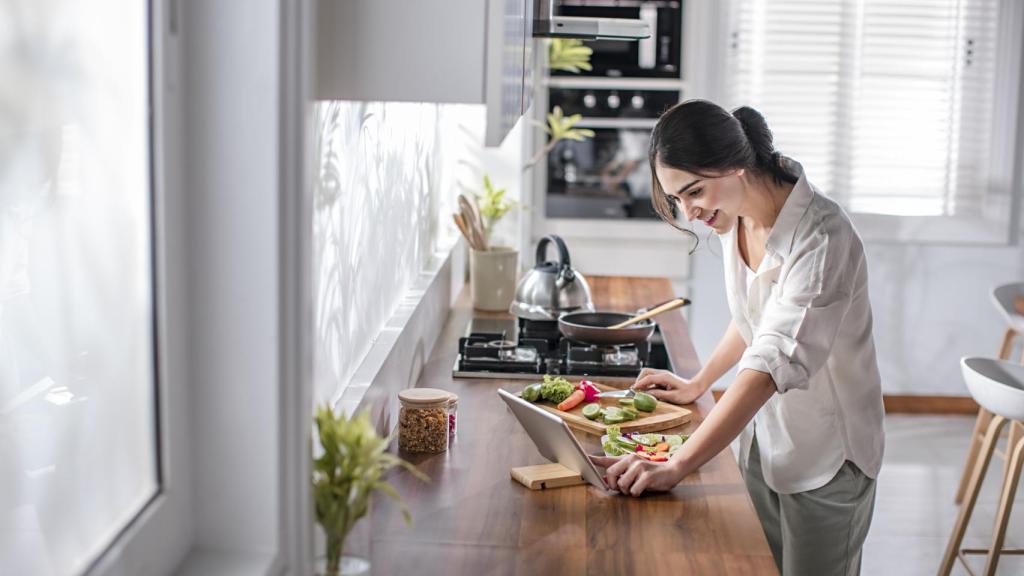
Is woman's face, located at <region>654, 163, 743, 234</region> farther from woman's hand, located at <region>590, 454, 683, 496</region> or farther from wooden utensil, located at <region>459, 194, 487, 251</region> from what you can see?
wooden utensil, located at <region>459, 194, 487, 251</region>

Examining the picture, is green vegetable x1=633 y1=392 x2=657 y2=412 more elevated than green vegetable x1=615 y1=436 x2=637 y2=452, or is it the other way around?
green vegetable x1=633 y1=392 x2=657 y2=412

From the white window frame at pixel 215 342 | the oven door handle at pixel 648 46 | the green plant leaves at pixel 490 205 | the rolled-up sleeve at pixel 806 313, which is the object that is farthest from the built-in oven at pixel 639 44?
the white window frame at pixel 215 342

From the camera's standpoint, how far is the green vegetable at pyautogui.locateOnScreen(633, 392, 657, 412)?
7.32 ft

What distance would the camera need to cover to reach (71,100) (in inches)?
36.7

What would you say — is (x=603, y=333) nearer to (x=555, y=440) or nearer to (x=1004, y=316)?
(x=555, y=440)

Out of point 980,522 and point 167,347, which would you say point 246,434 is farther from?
point 980,522

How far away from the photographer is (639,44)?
4809 mm

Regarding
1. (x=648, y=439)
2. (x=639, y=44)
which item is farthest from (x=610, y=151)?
(x=648, y=439)

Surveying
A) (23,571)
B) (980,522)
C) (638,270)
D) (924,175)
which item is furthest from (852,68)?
(23,571)

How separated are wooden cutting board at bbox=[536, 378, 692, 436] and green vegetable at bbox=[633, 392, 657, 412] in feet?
0.04

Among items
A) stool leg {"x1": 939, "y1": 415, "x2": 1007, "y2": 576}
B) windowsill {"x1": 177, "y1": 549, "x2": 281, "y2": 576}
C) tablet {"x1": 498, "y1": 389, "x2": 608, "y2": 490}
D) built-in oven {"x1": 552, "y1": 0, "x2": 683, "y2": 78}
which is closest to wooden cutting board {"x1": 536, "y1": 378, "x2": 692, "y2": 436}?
tablet {"x1": 498, "y1": 389, "x2": 608, "y2": 490}

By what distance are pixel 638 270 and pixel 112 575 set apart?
4.02 m

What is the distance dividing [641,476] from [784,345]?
1.10 feet

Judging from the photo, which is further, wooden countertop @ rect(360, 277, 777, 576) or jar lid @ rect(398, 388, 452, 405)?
jar lid @ rect(398, 388, 452, 405)
